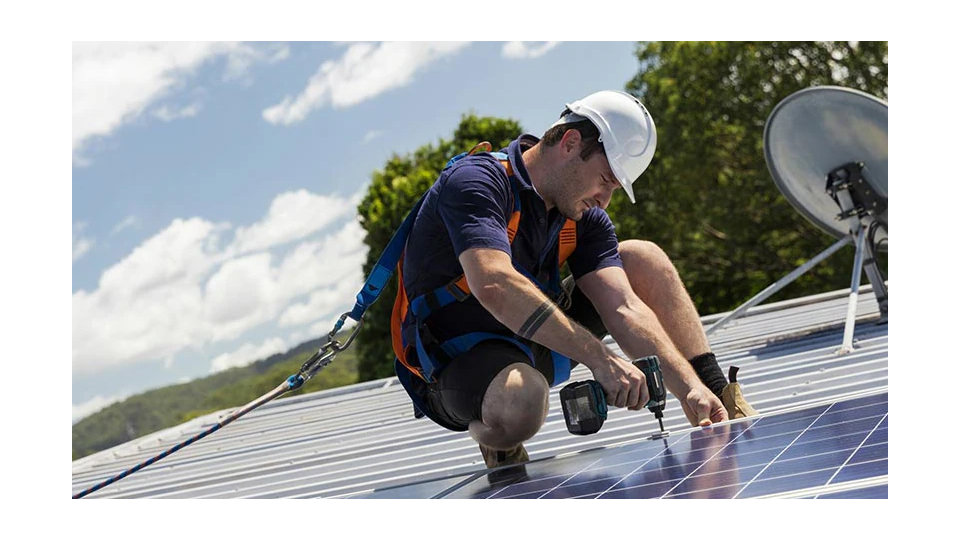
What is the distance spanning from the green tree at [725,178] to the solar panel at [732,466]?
60.8 feet

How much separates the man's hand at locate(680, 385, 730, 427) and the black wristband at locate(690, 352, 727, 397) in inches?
9.7

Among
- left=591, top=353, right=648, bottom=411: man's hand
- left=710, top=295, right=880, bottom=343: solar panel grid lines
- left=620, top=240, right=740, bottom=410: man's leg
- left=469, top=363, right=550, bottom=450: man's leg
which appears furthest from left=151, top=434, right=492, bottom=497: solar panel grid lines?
left=710, top=295, right=880, bottom=343: solar panel grid lines

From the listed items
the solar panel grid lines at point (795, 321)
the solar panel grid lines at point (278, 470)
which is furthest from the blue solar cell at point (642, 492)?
the solar panel grid lines at point (795, 321)

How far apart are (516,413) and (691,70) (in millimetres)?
20903

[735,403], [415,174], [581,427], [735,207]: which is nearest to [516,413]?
[581,427]

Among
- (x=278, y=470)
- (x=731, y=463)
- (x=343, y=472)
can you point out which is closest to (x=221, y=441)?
(x=278, y=470)

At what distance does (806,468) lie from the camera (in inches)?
107

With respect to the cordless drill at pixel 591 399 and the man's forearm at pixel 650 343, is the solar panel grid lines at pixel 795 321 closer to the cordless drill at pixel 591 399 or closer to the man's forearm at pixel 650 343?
the man's forearm at pixel 650 343

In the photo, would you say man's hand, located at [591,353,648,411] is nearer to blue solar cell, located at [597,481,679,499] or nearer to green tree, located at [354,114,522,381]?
blue solar cell, located at [597,481,679,499]

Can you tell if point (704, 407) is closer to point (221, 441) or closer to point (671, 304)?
point (671, 304)

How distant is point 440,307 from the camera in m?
3.84

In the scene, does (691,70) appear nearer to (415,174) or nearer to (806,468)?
(415,174)

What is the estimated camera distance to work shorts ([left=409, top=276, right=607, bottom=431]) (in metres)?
3.65

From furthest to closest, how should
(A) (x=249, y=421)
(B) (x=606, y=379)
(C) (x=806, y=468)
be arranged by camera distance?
(A) (x=249, y=421)
(B) (x=606, y=379)
(C) (x=806, y=468)
